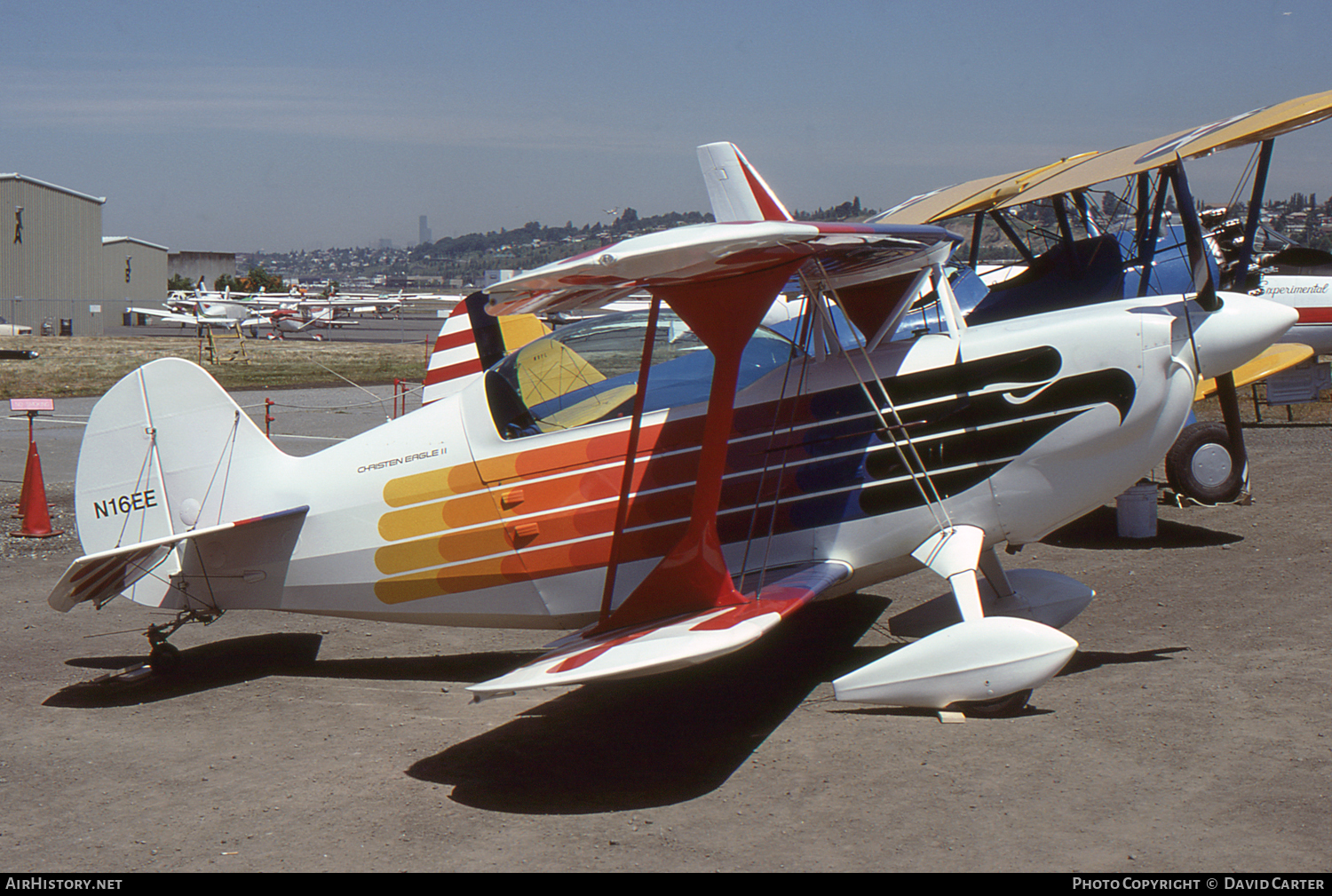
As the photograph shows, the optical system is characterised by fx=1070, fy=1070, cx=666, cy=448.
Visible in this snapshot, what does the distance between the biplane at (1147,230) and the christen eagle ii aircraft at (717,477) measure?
13.3ft

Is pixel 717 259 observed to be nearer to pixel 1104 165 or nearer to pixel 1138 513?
→ pixel 1138 513

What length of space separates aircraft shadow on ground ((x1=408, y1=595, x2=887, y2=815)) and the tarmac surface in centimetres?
2

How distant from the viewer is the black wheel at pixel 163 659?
6504 mm

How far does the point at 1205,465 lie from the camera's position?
1102 centimetres

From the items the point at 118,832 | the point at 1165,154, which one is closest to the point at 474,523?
the point at 118,832

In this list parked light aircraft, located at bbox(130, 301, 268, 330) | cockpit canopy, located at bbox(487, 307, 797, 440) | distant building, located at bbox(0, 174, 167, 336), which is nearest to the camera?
cockpit canopy, located at bbox(487, 307, 797, 440)

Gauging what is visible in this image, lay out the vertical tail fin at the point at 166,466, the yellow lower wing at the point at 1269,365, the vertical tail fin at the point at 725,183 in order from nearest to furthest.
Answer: the vertical tail fin at the point at 166,466
the yellow lower wing at the point at 1269,365
the vertical tail fin at the point at 725,183

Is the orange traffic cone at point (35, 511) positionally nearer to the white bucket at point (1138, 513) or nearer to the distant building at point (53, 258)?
the white bucket at point (1138, 513)

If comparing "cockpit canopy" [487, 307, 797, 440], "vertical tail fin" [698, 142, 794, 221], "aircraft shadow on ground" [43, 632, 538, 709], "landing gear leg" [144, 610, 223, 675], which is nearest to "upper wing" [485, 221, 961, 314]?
"cockpit canopy" [487, 307, 797, 440]

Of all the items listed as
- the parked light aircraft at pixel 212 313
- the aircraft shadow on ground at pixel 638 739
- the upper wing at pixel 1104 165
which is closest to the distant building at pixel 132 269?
the parked light aircraft at pixel 212 313

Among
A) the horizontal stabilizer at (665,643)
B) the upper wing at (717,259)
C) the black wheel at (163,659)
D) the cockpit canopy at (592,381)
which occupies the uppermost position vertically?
the upper wing at (717,259)

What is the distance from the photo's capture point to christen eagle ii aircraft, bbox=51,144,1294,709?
5410 millimetres

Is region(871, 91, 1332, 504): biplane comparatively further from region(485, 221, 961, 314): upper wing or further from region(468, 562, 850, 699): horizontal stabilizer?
region(468, 562, 850, 699): horizontal stabilizer

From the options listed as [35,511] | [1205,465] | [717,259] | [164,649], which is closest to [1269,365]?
[1205,465]
